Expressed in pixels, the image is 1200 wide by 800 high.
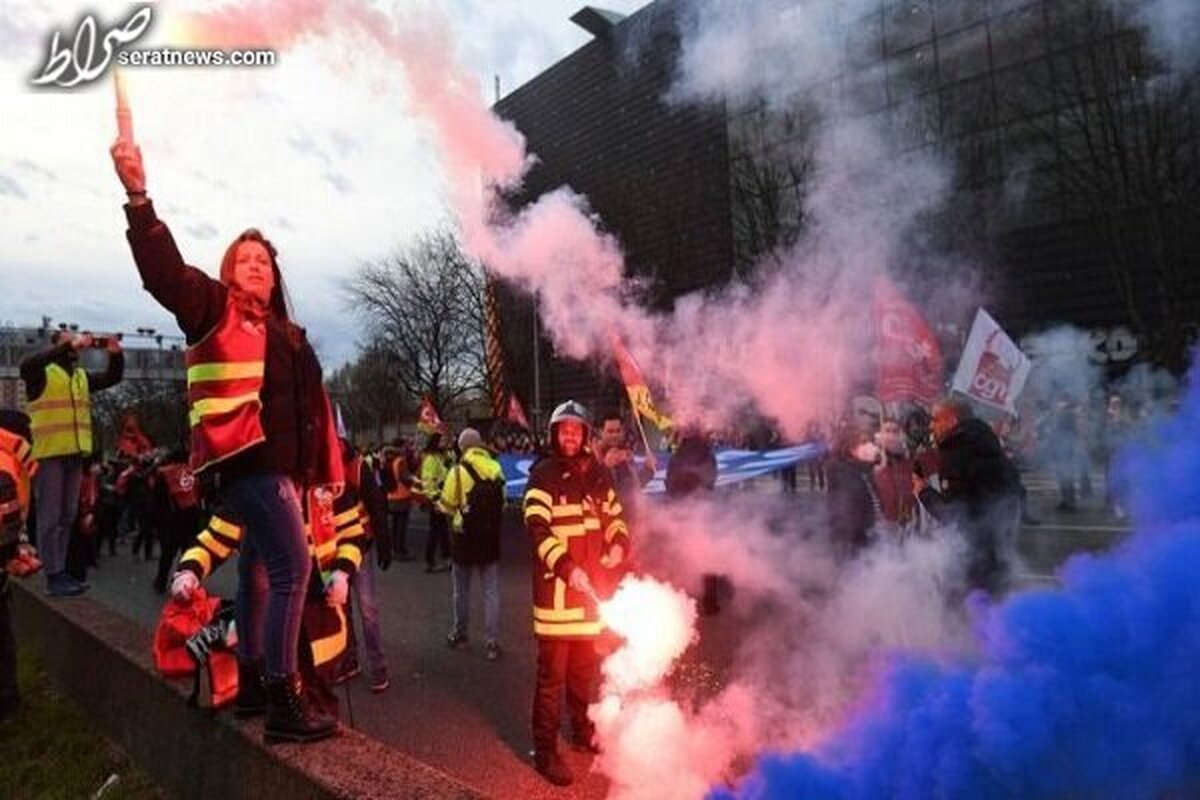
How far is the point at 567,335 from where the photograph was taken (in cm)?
1198

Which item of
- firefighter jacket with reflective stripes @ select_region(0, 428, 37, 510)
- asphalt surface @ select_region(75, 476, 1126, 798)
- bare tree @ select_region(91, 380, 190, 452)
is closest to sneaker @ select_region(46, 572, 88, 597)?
asphalt surface @ select_region(75, 476, 1126, 798)

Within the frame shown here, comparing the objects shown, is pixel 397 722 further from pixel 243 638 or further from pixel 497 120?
pixel 497 120

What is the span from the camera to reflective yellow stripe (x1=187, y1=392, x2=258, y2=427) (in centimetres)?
349

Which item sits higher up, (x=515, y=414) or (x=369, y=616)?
(x=515, y=414)

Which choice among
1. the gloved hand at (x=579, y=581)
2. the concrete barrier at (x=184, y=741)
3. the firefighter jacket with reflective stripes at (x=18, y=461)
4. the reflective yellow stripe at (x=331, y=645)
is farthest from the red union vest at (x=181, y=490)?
the gloved hand at (x=579, y=581)

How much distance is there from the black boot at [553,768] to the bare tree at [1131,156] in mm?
13511

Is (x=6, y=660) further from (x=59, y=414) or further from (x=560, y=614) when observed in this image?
(x=560, y=614)

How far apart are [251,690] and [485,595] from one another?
3.98m

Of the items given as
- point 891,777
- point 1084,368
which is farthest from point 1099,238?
point 891,777

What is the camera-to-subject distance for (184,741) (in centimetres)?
424

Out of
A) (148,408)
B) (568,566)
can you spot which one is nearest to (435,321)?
(568,566)

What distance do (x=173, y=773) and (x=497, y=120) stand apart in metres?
6.76

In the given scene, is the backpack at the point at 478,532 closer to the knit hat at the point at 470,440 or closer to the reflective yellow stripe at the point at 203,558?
the knit hat at the point at 470,440

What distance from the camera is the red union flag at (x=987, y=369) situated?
9695mm
